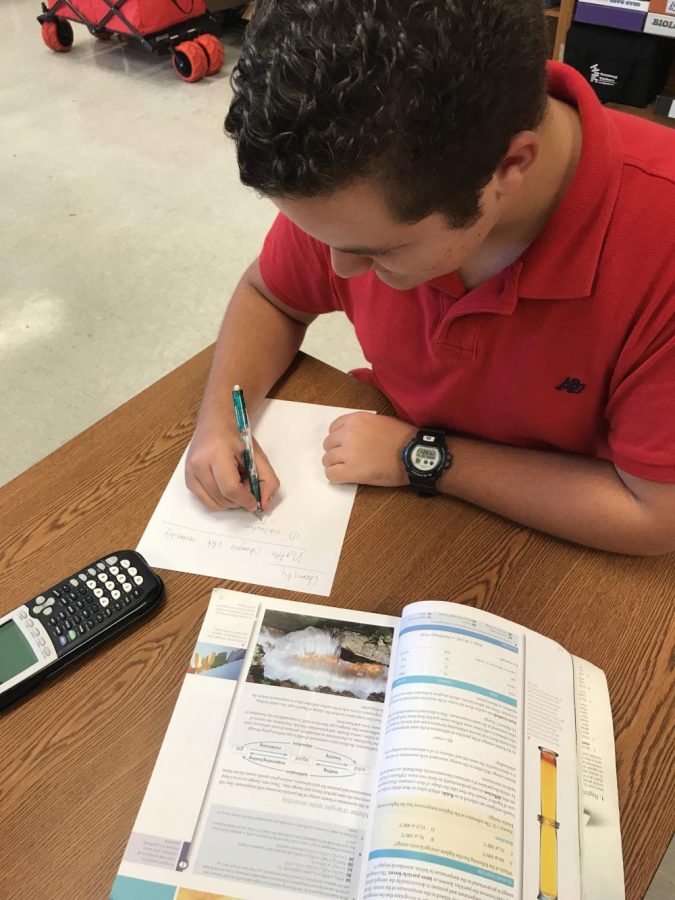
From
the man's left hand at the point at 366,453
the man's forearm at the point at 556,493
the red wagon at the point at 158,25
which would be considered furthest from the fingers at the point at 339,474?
the red wagon at the point at 158,25

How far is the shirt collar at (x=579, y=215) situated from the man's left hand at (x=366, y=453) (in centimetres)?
22

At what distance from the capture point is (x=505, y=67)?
0.50 metres

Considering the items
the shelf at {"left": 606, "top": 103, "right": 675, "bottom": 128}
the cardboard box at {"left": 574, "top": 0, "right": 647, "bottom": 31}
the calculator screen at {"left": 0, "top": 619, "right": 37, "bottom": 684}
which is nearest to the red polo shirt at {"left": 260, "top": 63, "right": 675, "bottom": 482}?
the calculator screen at {"left": 0, "top": 619, "right": 37, "bottom": 684}

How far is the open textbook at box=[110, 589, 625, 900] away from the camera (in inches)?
20.5

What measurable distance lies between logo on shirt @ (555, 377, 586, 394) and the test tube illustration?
1.09 ft

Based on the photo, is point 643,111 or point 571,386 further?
point 643,111

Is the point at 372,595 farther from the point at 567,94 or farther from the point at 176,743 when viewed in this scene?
the point at 567,94

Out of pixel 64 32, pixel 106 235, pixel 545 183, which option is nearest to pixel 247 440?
pixel 545 183

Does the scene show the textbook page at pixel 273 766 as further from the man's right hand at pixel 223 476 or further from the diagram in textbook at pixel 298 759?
the man's right hand at pixel 223 476

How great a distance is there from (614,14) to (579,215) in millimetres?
2110

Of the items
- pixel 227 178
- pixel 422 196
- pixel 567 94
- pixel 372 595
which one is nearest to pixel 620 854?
pixel 372 595

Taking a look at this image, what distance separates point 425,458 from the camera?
776 millimetres

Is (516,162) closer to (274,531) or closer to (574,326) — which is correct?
(574,326)

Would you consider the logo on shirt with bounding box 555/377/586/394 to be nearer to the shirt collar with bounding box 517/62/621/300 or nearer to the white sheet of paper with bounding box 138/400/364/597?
the shirt collar with bounding box 517/62/621/300
